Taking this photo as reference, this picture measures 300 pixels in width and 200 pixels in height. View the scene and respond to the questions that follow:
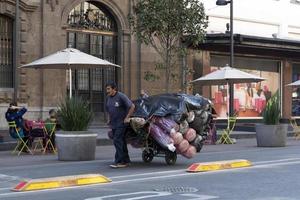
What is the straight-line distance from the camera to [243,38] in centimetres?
2973

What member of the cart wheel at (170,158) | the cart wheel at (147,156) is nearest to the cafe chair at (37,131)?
the cart wheel at (147,156)

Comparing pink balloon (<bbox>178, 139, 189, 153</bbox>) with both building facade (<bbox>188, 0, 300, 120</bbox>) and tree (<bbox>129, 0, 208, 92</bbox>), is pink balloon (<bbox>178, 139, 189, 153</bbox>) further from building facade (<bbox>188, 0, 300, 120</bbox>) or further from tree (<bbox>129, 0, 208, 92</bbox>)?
building facade (<bbox>188, 0, 300, 120</bbox>)

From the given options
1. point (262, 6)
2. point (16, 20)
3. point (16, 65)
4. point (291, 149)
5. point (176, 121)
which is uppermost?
point (262, 6)

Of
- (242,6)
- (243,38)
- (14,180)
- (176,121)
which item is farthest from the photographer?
(242,6)

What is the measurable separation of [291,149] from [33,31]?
38.5ft

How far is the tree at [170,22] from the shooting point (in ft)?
77.2

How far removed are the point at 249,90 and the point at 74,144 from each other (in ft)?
69.9

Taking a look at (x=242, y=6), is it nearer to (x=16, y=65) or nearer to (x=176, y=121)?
(x=16, y=65)

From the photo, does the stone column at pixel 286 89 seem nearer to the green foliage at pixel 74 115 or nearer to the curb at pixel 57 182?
the green foliage at pixel 74 115

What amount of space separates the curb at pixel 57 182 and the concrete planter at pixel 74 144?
360 centimetres

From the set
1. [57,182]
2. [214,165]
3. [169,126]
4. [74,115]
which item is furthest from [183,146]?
[57,182]

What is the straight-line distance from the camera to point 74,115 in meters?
14.8

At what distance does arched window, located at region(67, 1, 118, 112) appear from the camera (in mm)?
27016

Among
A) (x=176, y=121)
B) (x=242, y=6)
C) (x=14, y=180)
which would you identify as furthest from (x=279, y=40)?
(x=14, y=180)
